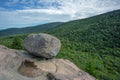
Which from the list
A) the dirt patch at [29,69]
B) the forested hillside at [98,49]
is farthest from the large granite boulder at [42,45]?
the forested hillside at [98,49]

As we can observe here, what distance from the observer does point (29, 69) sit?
20.9 m

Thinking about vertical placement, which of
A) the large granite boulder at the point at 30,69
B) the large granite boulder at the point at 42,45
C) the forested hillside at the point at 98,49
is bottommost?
the forested hillside at the point at 98,49

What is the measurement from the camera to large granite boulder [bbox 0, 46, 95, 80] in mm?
20125

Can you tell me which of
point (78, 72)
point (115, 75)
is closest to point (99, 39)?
point (115, 75)

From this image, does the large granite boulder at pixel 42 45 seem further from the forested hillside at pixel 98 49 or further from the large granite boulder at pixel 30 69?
the forested hillside at pixel 98 49

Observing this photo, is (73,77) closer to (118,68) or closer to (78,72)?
(78,72)

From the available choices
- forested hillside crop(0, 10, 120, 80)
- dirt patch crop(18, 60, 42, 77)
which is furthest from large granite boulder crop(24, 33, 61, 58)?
forested hillside crop(0, 10, 120, 80)

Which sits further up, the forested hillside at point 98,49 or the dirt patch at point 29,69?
the dirt patch at point 29,69

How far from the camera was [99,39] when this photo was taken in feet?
278

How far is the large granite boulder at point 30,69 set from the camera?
20.1m

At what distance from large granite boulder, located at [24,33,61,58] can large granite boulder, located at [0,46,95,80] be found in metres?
0.80

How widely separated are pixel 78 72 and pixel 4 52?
7.90 metres

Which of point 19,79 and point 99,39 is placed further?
point 99,39

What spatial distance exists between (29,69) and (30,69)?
0.10m
